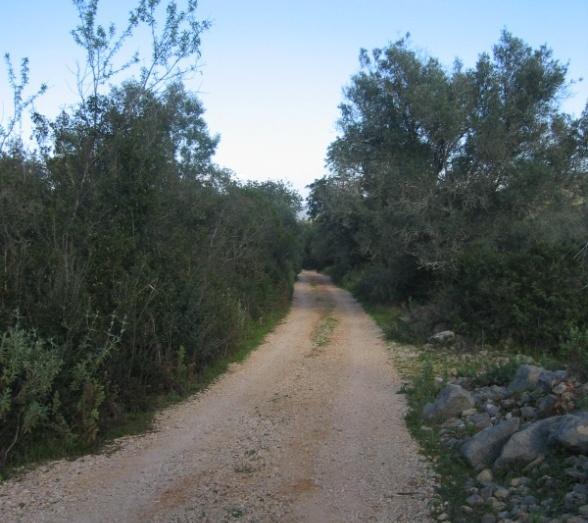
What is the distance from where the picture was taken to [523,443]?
5832 mm

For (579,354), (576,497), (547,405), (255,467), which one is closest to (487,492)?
(576,497)

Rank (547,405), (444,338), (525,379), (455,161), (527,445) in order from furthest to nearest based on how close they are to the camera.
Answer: (455,161) < (444,338) < (525,379) < (547,405) < (527,445)

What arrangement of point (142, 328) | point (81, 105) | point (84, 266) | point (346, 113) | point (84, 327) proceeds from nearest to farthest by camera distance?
1. point (84, 327)
2. point (84, 266)
3. point (142, 328)
4. point (81, 105)
5. point (346, 113)

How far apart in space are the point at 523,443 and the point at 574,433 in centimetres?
61

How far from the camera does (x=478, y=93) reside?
74.3ft

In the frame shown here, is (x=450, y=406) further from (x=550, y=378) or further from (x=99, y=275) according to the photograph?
(x=99, y=275)

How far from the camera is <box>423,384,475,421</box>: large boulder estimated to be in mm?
7906

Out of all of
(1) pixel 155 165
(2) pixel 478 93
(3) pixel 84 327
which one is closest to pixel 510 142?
(2) pixel 478 93

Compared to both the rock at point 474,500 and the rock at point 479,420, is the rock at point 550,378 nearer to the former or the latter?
the rock at point 479,420

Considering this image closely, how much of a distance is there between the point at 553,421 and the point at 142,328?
19.7 feet

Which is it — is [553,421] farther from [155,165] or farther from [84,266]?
[155,165]

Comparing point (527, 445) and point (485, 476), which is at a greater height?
point (527, 445)

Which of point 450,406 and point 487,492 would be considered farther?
point 450,406

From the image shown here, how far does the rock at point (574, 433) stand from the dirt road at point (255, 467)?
139cm
